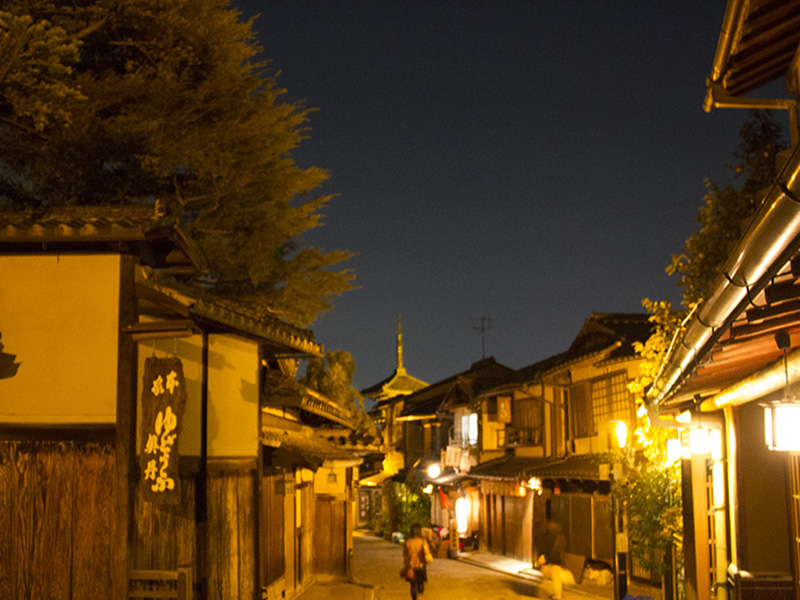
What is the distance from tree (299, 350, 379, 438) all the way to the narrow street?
5.60 m

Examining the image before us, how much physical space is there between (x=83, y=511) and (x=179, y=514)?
1.78 meters

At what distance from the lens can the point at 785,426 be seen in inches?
303

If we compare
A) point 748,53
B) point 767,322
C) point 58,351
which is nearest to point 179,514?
point 58,351

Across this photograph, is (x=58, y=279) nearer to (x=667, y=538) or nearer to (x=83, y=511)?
(x=83, y=511)

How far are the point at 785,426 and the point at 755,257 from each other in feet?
12.5

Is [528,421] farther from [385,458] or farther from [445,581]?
[385,458]

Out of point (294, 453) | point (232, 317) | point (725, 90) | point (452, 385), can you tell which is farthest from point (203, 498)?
point (452, 385)

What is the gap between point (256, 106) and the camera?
64.7 ft

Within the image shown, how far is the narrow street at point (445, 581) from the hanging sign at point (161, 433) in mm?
16185

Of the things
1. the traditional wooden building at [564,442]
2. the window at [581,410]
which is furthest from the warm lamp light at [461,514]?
the window at [581,410]

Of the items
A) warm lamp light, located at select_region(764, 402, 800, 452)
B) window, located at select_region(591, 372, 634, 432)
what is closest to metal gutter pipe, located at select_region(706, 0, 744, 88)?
warm lamp light, located at select_region(764, 402, 800, 452)

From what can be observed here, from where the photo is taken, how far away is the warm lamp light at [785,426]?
301 inches

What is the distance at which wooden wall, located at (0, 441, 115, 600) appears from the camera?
8.85 metres

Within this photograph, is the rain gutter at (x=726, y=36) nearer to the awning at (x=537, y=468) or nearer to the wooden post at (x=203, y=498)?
the wooden post at (x=203, y=498)
